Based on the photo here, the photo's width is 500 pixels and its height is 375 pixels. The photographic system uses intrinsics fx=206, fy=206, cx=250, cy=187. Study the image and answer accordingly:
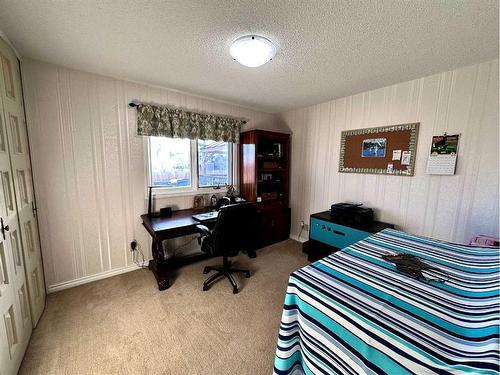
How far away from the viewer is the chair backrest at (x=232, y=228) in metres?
2.15

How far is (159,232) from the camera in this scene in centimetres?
216

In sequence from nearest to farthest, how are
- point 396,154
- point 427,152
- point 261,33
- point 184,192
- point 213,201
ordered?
point 261,33, point 427,152, point 396,154, point 184,192, point 213,201

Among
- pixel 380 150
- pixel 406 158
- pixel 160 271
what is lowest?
pixel 160 271

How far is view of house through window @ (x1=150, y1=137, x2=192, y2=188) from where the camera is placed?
2.75 m

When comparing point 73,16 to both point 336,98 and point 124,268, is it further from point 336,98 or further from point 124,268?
point 336,98

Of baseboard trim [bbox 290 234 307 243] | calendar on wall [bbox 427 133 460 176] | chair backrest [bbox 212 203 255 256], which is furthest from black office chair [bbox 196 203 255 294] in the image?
calendar on wall [bbox 427 133 460 176]

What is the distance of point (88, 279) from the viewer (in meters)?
2.40

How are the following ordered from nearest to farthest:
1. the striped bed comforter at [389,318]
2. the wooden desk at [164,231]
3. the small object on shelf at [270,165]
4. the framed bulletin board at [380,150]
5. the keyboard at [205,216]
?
the striped bed comforter at [389,318], the wooden desk at [164,231], the framed bulletin board at [380,150], the keyboard at [205,216], the small object on shelf at [270,165]

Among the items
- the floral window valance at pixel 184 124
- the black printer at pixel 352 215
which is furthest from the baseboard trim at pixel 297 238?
the floral window valance at pixel 184 124

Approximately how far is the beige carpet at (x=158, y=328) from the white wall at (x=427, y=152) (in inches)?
64.0

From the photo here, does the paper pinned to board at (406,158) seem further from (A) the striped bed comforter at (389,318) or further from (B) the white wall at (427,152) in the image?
(A) the striped bed comforter at (389,318)

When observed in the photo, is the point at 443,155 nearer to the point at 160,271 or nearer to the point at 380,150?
the point at 380,150

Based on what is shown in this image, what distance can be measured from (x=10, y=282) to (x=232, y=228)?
1671 millimetres

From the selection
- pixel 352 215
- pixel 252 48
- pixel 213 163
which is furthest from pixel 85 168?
pixel 352 215
